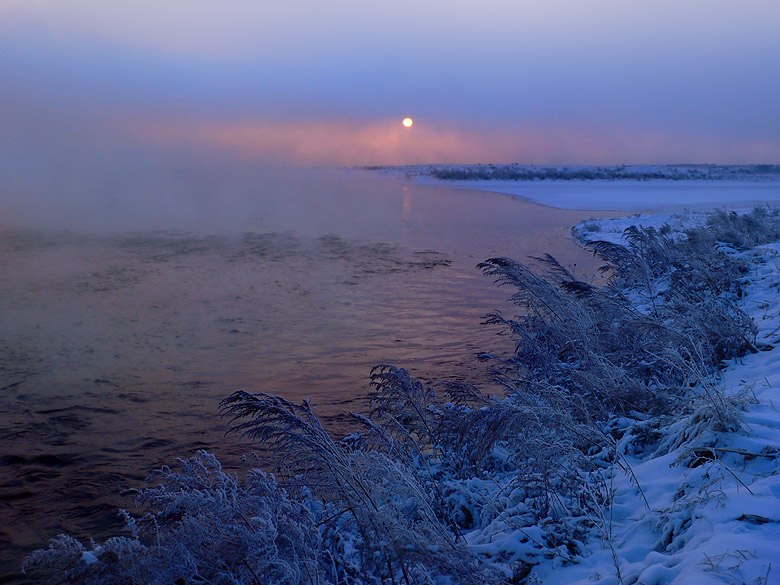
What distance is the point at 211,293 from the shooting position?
11953 millimetres

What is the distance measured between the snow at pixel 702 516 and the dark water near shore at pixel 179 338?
309cm

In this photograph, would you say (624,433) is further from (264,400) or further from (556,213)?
(556,213)

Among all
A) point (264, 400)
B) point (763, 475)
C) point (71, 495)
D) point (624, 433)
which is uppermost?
point (264, 400)

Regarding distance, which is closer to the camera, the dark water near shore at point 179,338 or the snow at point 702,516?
the snow at point 702,516

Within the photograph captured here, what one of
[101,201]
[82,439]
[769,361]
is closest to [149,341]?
[82,439]

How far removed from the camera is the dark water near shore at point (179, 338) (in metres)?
5.24

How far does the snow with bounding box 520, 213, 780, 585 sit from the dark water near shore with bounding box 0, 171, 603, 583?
309 cm

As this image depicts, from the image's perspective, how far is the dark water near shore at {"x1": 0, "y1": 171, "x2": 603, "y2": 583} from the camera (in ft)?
17.2

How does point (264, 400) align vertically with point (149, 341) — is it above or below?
above

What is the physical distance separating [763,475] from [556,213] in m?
29.5

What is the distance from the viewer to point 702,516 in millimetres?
2988

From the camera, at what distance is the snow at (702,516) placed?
2.58 m

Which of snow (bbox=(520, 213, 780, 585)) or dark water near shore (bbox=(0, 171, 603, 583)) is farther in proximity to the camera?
dark water near shore (bbox=(0, 171, 603, 583))

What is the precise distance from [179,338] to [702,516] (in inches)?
296
